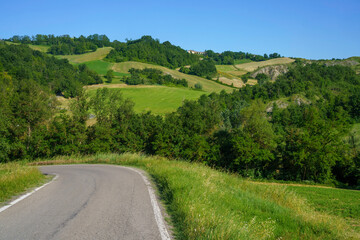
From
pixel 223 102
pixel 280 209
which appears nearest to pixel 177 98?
pixel 223 102

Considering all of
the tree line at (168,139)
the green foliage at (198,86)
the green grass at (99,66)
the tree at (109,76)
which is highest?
the green grass at (99,66)

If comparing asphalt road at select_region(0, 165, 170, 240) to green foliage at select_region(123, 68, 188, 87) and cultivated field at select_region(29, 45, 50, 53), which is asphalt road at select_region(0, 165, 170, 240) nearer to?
green foliage at select_region(123, 68, 188, 87)

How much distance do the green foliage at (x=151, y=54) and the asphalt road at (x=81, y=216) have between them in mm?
144097

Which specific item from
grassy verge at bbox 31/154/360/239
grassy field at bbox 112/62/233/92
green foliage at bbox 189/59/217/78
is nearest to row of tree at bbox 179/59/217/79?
green foliage at bbox 189/59/217/78

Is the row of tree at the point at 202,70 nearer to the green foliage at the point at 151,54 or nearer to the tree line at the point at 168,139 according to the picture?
the green foliage at the point at 151,54

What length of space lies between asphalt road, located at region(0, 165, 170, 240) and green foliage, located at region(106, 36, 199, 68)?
473 feet

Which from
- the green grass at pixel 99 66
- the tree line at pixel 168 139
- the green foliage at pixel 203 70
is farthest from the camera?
the green foliage at pixel 203 70

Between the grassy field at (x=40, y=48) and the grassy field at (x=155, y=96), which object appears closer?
the grassy field at (x=155, y=96)

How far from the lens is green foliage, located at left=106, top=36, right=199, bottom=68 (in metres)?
153

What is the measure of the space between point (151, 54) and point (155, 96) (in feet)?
257

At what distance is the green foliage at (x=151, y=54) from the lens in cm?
15288

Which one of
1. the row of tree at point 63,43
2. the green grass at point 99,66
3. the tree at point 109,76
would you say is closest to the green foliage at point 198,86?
the tree at point 109,76

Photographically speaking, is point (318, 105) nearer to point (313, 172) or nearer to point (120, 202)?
point (313, 172)

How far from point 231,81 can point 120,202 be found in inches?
5342
